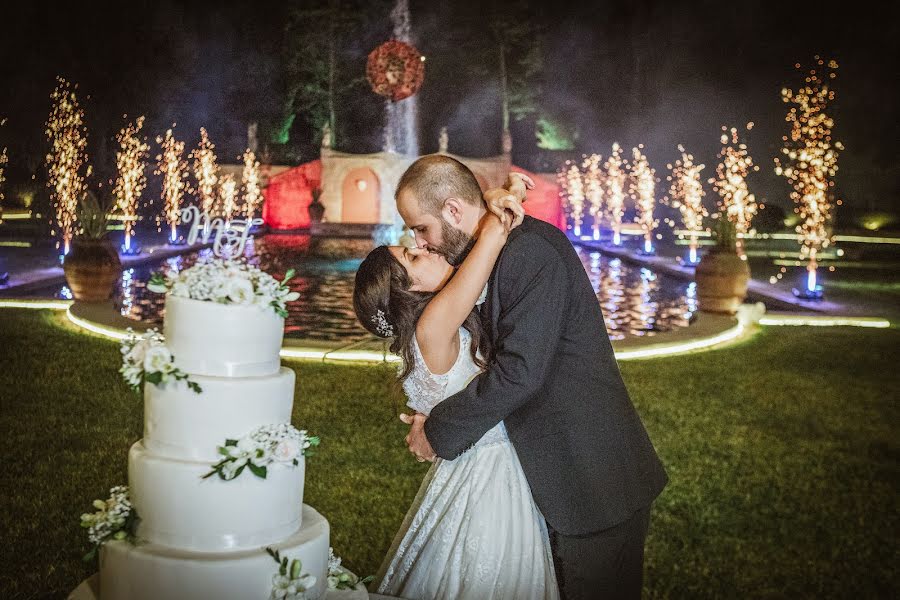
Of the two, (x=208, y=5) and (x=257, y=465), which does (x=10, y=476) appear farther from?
(x=208, y=5)

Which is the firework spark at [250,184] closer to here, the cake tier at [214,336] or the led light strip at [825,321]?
the led light strip at [825,321]

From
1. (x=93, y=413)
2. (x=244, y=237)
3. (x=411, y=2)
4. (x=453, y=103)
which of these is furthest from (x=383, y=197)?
(x=244, y=237)

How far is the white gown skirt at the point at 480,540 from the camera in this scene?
3936 mm

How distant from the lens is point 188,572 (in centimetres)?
322

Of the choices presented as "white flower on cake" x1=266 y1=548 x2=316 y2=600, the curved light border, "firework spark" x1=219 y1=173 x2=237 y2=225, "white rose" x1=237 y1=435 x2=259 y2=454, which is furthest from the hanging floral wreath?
"firework spark" x1=219 y1=173 x2=237 y2=225

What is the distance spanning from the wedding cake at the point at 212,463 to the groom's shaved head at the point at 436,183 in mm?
722

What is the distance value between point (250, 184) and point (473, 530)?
50.0 metres

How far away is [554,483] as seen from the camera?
3773mm

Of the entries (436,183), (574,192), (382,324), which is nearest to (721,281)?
(382,324)

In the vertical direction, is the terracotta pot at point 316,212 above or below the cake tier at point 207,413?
above

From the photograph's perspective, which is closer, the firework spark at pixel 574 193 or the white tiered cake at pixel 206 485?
the white tiered cake at pixel 206 485

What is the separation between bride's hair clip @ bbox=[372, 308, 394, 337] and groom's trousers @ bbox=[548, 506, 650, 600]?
3.78ft

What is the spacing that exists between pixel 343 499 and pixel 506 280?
157 inches

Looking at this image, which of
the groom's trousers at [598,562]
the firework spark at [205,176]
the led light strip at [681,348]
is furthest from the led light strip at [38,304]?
the firework spark at [205,176]
